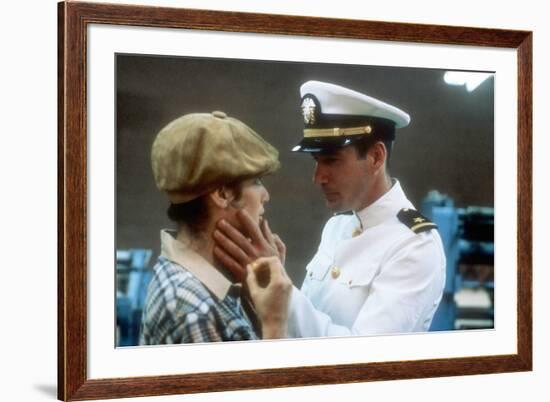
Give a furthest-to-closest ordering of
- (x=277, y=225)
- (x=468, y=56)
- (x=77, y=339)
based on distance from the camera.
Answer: (x=468, y=56) → (x=277, y=225) → (x=77, y=339)

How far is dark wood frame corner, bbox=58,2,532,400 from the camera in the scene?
247 cm

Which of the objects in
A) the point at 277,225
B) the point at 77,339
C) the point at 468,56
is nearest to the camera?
the point at 77,339

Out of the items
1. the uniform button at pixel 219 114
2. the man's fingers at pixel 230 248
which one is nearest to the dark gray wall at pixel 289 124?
the uniform button at pixel 219 114

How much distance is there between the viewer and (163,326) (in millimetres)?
2576

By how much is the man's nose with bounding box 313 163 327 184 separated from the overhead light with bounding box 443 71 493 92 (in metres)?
0.45

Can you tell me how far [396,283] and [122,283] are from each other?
2.46ft

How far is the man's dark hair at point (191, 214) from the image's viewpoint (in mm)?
2588

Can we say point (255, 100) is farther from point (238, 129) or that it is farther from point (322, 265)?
point (322, 265)

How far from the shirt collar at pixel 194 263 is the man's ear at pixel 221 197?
125mm

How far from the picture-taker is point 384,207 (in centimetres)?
278

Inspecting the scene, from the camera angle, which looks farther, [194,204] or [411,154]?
[411,154]

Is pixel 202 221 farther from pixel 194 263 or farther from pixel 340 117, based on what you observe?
pixel 340 117

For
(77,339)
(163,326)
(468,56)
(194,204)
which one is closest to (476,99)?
(468,56)

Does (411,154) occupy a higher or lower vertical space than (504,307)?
higher
